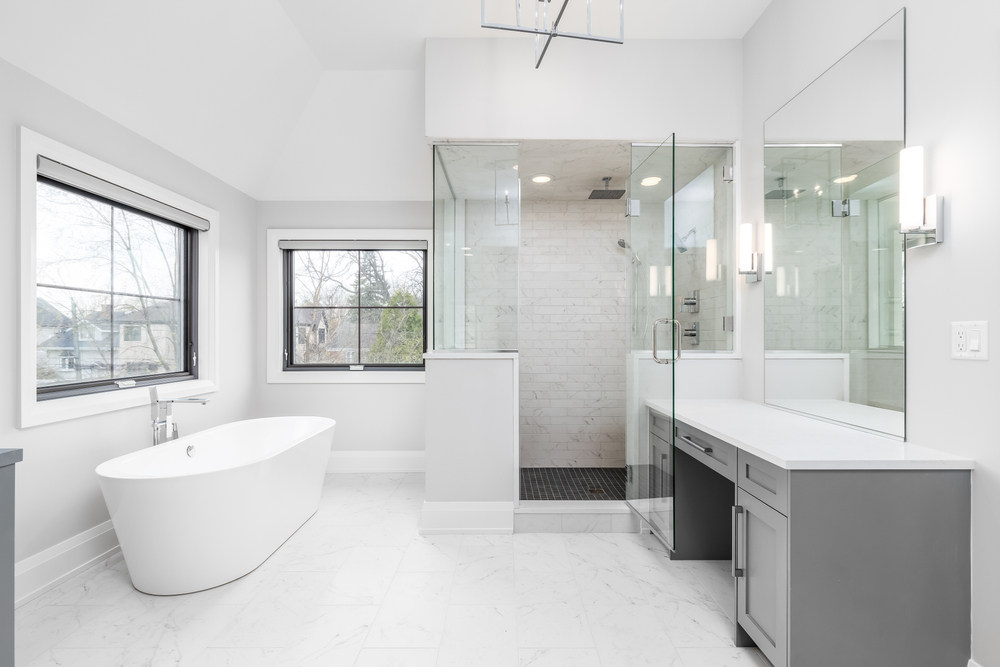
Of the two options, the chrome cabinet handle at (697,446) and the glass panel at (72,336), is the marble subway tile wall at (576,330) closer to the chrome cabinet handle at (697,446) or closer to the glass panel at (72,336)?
the chrome cabinet handle at (697,446)

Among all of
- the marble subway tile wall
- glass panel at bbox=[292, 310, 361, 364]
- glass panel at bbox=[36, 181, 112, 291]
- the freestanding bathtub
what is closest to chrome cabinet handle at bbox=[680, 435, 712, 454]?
the marble subway tile wall

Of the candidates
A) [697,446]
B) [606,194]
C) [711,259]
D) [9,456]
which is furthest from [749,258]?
[9,456]

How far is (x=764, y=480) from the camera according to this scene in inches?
67.4

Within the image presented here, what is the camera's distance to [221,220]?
12.0 ft

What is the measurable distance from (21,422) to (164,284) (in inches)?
53.4

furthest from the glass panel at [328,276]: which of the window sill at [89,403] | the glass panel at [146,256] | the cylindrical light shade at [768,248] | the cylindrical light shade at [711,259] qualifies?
the cylindrical light shade at [768,248]

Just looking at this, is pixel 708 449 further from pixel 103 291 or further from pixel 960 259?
pixel 103 291

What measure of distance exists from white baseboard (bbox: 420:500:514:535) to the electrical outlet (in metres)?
2.20

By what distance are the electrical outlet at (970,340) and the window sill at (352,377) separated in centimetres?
329

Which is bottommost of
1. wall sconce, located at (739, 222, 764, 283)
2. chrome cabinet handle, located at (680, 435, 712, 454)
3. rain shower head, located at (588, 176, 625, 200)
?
chrome cabinet handle, located at (680, 435, 712, 454)

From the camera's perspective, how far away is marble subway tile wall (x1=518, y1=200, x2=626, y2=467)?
4.36m

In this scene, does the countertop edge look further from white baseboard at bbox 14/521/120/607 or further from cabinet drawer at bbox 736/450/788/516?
cabinet drawer at bbox 736/450/788/516

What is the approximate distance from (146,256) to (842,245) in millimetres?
3720

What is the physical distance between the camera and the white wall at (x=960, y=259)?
152 centimetres
